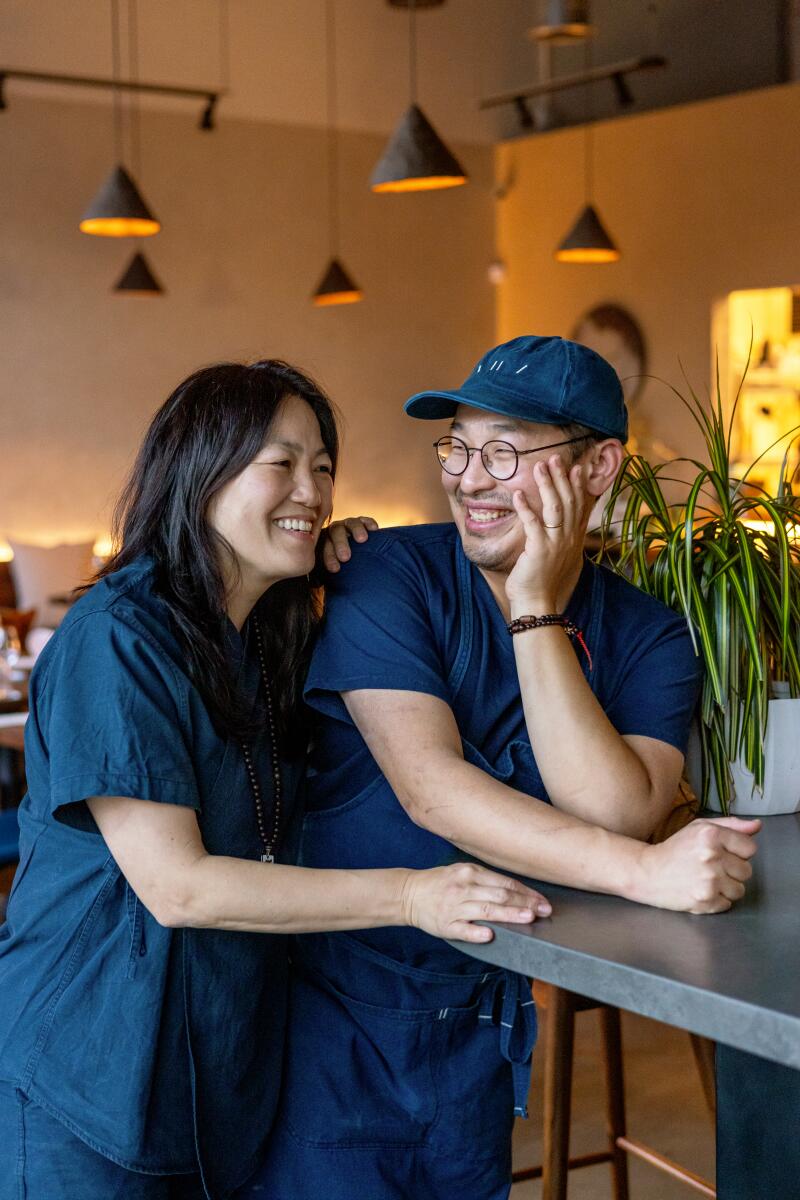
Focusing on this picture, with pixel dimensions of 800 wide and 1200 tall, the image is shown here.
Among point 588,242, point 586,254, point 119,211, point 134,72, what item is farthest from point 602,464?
point 134,72

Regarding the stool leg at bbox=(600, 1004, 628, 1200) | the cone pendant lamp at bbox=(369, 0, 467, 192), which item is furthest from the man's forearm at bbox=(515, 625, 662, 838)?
the cone pendant lamp at bbox=(369, 0, 467, 192)

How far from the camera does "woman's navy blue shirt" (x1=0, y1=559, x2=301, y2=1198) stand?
154 cm

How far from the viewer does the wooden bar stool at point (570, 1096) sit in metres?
2.27

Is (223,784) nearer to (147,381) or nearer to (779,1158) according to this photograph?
(779,1158)

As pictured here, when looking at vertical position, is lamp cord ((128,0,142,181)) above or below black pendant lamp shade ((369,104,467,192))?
above

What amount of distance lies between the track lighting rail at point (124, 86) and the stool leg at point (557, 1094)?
7894 mm

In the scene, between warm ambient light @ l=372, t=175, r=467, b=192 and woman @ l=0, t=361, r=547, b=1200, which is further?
warm ambient light @ l=372, t=175, r=467, b=192

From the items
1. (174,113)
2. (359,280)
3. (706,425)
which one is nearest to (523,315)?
(359,280)

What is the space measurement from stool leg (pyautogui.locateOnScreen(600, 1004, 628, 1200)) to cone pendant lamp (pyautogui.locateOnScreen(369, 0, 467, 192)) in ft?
11.6

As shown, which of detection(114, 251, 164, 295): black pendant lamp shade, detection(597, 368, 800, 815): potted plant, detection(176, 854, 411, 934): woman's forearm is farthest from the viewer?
detection(114, 251, 164, 295): black pendant lamp shade

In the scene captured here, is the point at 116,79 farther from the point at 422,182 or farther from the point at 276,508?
the point at 276,508

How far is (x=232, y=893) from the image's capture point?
1.53 m

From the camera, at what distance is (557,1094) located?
7.62 feet

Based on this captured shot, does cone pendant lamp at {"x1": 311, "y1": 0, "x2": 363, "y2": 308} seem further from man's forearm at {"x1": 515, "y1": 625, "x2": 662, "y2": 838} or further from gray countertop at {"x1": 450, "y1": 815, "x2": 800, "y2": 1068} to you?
gray countertop at {"x1": 450, "y1": 815, "x2": 800, "y2": 1068}
